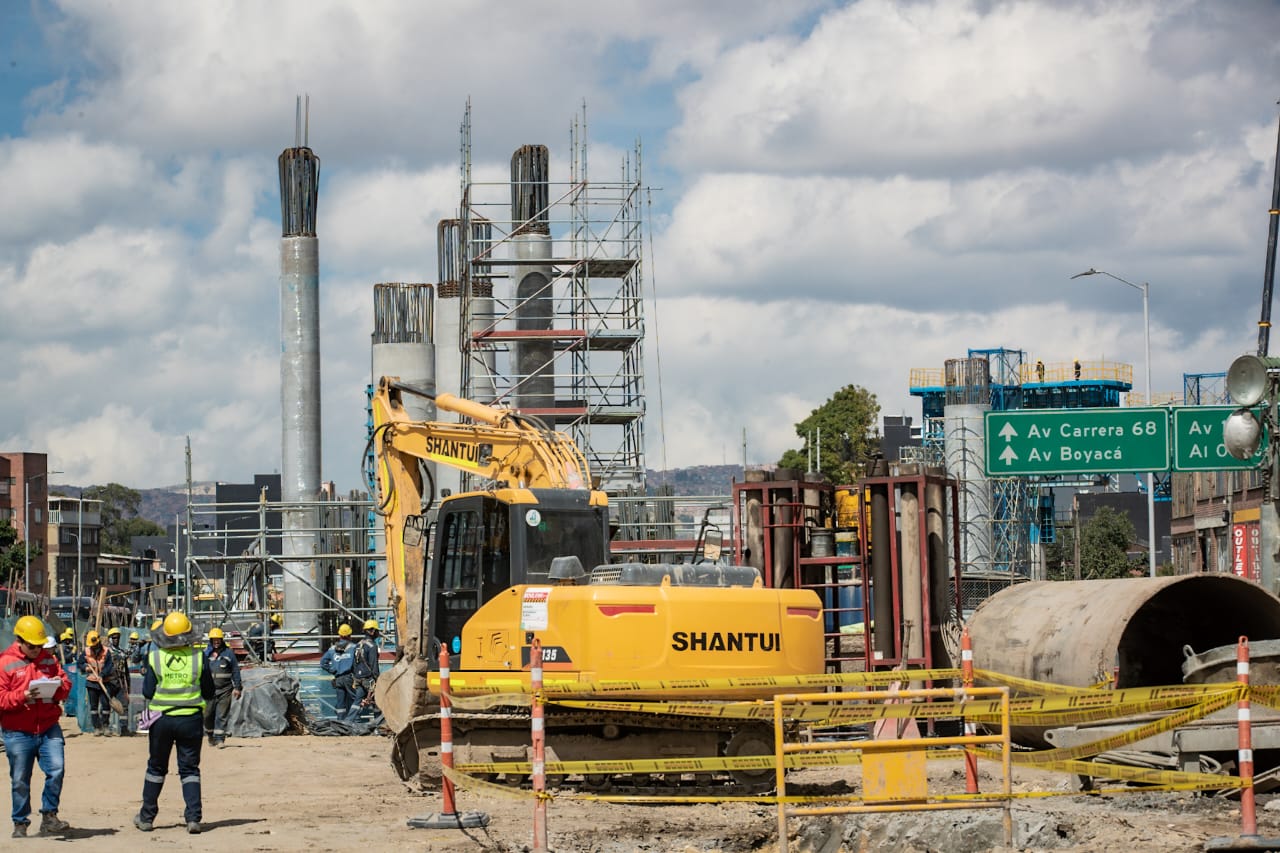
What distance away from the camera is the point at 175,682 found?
13.6 m

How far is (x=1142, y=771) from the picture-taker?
12.4 m

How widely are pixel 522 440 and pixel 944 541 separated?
18.3ft

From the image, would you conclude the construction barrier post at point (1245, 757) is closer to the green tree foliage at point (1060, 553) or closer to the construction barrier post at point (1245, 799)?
the construction barrier post at point (1245, 799)

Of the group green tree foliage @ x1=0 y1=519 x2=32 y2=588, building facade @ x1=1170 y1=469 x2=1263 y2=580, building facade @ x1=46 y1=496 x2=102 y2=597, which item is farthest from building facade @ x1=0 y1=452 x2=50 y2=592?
building facade @ x1=1170 y1=469 x2=1263 y2=580

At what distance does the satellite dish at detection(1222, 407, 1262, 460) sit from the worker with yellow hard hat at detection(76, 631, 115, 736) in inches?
763

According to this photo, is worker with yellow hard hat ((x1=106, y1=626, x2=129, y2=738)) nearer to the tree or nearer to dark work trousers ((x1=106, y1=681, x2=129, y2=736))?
dark work trousers ((x1=106, y1=681, x2=129, y2=736))

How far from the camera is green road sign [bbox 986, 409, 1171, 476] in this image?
25.2m

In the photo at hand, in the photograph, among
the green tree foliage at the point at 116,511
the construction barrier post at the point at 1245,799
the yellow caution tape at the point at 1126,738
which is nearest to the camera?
the construction barrier post at the point at 1245,799

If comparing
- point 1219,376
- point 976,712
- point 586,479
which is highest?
point 1219,376

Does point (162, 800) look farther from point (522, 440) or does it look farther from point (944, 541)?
point (944, 541)

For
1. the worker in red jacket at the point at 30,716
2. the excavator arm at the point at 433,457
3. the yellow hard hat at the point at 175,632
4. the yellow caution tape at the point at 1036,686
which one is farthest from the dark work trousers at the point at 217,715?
the yellow caution tape at the point at 1036,686

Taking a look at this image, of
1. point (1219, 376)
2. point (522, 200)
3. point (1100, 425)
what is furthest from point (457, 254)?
point (1219, 376)

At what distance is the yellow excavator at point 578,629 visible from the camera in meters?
15.6

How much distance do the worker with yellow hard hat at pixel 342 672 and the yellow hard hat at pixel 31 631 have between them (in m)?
13.7
